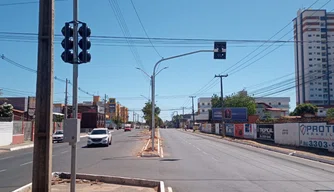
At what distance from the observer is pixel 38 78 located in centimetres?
884

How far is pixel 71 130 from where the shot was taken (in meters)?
9.14

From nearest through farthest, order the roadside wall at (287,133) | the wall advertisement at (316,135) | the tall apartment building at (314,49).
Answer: the wall advertisement at (316,135), the roadside wall at (287,133), the tall apartment building at (314,49)

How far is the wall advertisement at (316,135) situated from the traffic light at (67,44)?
22794 millimetres

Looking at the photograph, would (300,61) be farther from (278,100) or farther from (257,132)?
(257,132)

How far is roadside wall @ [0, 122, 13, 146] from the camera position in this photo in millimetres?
35978

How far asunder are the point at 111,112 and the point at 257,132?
4886 inches

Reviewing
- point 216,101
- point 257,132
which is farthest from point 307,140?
point 216,101

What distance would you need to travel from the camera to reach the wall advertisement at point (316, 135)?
27.6m

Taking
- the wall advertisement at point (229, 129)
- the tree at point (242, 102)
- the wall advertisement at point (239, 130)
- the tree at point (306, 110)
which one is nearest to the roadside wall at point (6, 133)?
the wall advertisement at point (239, 130)

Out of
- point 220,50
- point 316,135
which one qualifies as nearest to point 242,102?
point 316,135

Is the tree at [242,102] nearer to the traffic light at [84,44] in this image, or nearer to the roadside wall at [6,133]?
the roadside wall at [6,133]

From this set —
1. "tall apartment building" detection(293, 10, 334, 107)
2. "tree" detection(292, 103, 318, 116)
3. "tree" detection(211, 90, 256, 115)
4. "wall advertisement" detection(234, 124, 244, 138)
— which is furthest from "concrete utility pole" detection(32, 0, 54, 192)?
"tall apartment building" detection(293, 10, 334, 107)

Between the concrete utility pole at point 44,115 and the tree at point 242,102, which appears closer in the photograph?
the concrete utility pole at point 44,115

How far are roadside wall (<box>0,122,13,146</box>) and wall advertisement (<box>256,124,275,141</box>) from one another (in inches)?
1094
